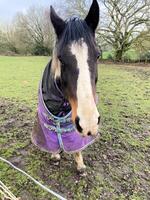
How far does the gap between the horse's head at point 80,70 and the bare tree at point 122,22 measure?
1135cm

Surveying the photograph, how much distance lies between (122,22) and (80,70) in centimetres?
1225

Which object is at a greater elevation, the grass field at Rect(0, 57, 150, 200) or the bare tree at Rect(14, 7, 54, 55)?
the bare tree at Rect(14, 7, 54, 55)

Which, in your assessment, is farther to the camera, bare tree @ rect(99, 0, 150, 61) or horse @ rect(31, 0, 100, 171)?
bare tree @ rect(99, 0, 150, 61)

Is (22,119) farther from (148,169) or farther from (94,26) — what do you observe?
(94,26)

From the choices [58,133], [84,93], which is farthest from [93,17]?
[58,133]

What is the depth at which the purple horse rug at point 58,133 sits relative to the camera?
182 cm

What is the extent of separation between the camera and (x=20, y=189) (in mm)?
1937

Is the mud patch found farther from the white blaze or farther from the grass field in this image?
the white blaze

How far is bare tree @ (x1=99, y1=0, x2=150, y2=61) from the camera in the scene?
1166cm

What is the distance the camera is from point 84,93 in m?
1.22

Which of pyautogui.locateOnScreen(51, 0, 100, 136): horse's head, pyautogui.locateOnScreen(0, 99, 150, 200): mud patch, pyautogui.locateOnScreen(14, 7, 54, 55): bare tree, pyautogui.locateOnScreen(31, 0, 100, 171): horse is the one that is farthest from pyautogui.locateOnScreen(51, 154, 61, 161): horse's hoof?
pyautogui.locateOnScreen(14, 7, 54, 55): bare tree

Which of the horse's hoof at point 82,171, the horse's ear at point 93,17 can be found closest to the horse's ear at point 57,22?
the horse's ear at point 93,17

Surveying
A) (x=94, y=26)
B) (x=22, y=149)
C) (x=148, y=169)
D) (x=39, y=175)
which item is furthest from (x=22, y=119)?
(x=94, y=26)

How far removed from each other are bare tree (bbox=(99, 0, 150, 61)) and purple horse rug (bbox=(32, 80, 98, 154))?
Answer: 11131 mm
